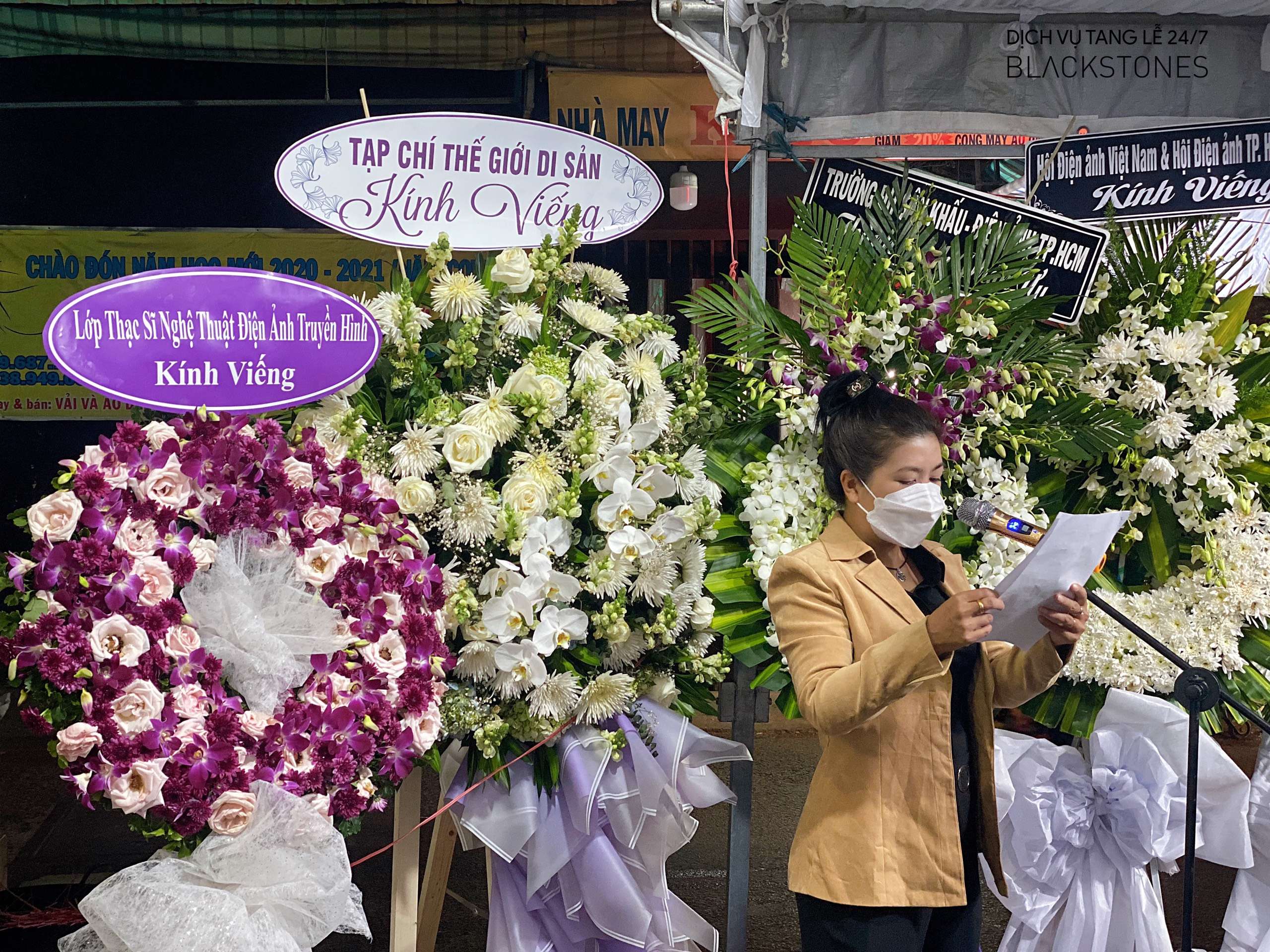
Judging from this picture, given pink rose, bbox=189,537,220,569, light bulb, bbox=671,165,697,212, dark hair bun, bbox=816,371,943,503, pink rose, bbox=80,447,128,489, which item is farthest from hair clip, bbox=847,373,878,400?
light bulb, bbox=671,165,697,212

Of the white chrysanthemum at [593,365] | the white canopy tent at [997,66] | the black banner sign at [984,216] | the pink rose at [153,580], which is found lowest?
the pink rose at [153,580]

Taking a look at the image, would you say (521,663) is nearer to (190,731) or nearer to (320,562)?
(320,562)

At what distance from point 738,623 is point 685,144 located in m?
3.32

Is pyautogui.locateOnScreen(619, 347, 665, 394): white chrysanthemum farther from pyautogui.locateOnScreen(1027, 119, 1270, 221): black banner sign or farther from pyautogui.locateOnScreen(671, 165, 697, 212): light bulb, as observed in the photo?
pyautogui.locateOnScreen(671, 165, 697, 212): light bulb

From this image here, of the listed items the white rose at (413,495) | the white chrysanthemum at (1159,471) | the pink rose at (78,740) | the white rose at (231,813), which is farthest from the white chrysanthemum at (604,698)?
the white chrysanthemum at (1159,471)

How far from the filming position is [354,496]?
A: 7.54 ft

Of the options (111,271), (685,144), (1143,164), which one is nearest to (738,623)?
(1143,164)

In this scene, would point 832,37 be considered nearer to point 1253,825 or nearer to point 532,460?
point 532,460

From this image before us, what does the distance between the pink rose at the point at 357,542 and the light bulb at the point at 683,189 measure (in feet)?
11.2

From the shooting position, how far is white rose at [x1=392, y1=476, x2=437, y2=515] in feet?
7.80

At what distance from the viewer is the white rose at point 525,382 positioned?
97.6 inches

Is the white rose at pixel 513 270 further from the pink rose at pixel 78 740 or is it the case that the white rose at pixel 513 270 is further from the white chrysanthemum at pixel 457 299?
the pink rose at pixel 78 740

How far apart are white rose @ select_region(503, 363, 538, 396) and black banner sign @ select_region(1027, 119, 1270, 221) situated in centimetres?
157

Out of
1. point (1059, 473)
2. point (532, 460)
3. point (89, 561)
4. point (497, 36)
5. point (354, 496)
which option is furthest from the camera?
point (497, 36)
